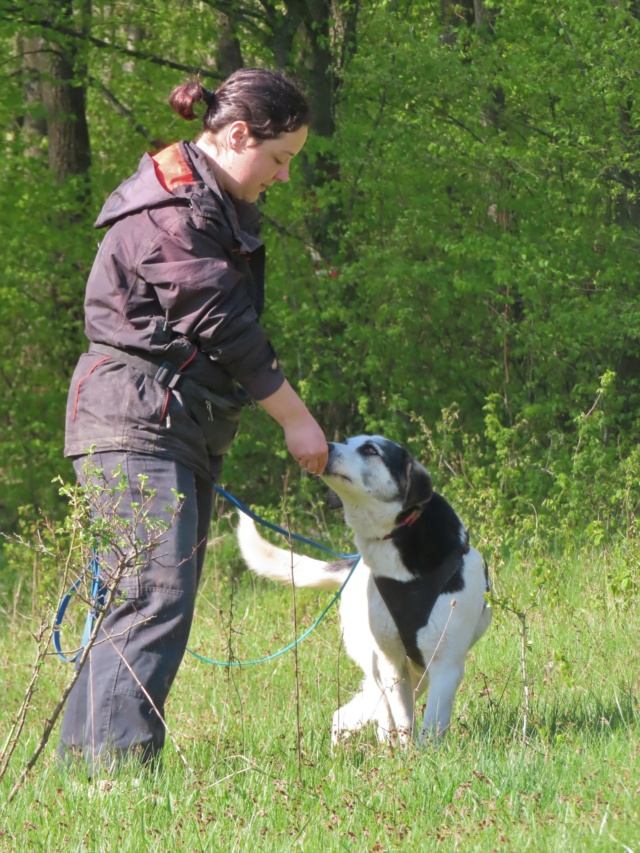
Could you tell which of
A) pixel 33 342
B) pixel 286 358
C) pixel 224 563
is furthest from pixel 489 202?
pixel 33 342

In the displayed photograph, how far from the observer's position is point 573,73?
340 inches

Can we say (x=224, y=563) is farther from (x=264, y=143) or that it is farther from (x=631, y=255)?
(x=264, y=143)

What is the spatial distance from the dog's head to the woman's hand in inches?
31.4

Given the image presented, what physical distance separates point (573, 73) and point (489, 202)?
57.2 inches

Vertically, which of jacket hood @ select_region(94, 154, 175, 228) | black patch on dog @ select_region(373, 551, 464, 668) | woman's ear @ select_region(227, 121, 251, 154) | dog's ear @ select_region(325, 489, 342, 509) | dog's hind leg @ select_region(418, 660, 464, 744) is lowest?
dog's hind leg @ select_region(418, 660, 464, 744)

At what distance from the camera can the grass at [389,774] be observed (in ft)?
9.27

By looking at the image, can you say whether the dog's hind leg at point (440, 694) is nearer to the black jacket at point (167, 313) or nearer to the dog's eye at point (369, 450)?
the dog's eye at point (369, 450)

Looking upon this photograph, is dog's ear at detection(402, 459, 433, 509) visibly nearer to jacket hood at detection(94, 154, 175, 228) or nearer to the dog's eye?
the dog's eye

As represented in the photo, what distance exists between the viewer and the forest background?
28.5 feet

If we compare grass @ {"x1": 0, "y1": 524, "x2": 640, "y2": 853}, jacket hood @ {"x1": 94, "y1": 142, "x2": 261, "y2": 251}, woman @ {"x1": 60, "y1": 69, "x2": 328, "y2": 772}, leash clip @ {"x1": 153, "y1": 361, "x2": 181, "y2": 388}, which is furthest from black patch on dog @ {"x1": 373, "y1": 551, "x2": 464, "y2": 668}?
jacket hood @ {"x1": 94, "y1": 142, "x2": 261, "y2": 251}

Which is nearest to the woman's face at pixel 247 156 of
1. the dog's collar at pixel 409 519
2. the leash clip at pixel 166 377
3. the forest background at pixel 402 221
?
the leash clip at pixel 166 377

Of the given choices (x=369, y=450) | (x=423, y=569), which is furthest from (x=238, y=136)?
(x=423, y=569)

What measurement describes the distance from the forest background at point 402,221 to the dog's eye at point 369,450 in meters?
2.68

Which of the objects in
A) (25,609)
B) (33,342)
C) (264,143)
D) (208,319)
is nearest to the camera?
(208,319)
